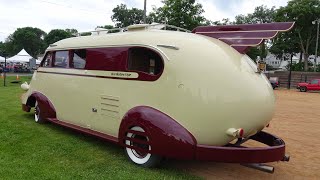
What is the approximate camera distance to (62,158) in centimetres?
652

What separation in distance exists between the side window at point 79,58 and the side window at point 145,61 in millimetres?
1543

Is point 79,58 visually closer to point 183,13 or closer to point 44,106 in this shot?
point 44,106

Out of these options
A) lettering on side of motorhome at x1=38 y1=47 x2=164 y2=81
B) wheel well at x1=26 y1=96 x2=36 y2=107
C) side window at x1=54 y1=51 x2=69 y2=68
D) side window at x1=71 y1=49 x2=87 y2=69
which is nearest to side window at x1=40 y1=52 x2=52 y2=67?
side window at x1=54 y1=51 x2=69 y2=68

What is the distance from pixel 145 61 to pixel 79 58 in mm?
2153

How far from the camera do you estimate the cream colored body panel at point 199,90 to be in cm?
560

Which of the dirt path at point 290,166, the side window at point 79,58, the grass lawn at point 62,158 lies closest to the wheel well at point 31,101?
the grass lawn at point 62,158

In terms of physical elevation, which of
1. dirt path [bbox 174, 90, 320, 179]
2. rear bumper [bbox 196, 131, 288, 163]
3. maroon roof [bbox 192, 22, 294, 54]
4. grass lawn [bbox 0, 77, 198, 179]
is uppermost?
maroon roof [bbox 192, 22, 294, 54]

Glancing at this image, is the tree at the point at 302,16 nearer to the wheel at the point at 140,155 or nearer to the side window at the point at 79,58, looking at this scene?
the side window at the point at 79,58

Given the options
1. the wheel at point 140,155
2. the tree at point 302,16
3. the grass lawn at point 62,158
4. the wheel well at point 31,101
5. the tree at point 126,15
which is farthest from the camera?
the tree at point 126,15

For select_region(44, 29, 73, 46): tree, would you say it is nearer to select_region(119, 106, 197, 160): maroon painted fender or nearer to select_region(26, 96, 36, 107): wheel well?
select_region(26, 96, 36, 107): wheel well

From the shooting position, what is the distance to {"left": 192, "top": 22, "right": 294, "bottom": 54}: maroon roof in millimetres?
6145

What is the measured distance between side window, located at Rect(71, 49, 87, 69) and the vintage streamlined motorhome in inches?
2.1

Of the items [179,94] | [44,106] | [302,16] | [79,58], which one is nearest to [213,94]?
[179,94]

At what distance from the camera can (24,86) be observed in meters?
10.6
